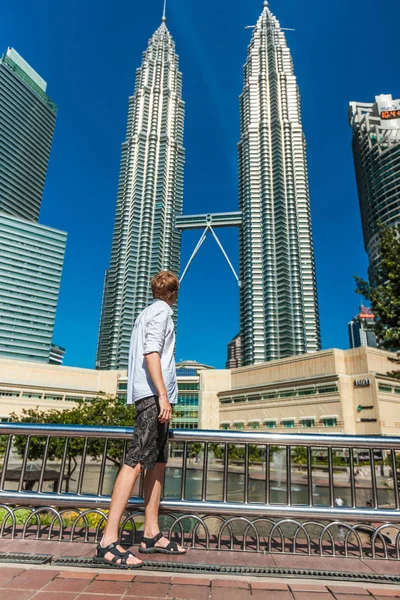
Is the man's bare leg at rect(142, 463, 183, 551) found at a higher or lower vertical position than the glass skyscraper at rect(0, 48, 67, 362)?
lower

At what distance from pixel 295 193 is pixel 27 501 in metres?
123

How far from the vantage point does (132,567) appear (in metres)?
2.38

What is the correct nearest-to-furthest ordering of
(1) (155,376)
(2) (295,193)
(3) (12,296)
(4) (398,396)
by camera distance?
(1) (155,376) < (4) (398,396) < (2) (295,193) < (3) (12,296)

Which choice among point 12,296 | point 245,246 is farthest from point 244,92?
point 12,296

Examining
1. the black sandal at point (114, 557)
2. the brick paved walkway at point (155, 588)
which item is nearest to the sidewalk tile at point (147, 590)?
the brick paved walkway at point (155, 588)

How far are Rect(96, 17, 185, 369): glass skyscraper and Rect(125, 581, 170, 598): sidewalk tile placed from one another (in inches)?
4546

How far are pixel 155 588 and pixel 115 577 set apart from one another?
0.30m

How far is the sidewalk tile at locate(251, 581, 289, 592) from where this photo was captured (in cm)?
214

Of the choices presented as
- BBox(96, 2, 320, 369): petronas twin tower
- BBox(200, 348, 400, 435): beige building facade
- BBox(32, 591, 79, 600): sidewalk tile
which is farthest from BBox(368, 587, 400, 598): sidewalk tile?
BBox(96, 2, 320, 369): petronas twin tower

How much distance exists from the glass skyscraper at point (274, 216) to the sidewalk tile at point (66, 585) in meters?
105

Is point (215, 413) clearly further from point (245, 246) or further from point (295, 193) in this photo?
point (295, 193)

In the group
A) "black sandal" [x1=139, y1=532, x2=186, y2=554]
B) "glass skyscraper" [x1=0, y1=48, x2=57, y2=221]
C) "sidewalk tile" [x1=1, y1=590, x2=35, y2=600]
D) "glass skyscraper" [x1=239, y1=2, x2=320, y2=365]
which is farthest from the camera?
"glass skyscraper" [x1=0, y1=48, x2=57, y2=221]

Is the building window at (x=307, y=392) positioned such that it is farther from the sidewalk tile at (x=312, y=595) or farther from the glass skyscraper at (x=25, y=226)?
the glass skyscraper at (x=25, y=226)

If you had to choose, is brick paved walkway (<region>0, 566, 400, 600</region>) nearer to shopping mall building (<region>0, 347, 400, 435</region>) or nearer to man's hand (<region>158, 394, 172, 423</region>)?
man's hand (<region>158, 394, 172, 423</region>)
